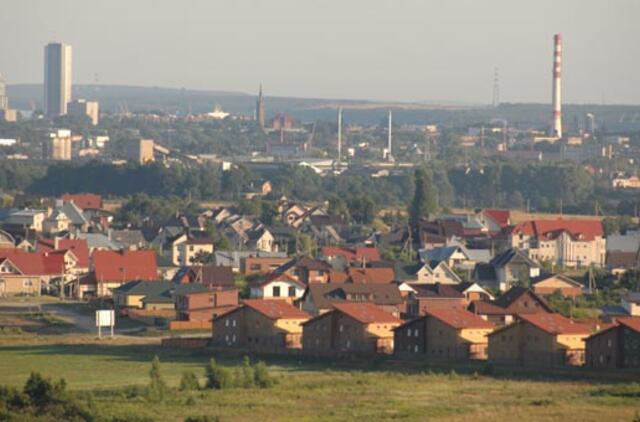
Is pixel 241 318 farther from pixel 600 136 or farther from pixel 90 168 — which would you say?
pixel 600 136

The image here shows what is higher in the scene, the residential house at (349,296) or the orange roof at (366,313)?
the orange roof at (366,313)

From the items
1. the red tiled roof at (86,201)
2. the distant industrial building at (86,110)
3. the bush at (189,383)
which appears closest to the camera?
the bush at (189,383)

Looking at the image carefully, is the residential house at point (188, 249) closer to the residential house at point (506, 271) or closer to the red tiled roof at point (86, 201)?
the residential house at point (506, 271)

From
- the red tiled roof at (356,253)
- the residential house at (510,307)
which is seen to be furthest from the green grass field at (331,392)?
the red tiled roof at (356,253)

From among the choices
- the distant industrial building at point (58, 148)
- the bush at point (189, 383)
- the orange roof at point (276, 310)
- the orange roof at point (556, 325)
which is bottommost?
the distant industrial building at point (58, 148)

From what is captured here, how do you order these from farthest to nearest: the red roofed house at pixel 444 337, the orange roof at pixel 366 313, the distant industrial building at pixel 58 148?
the distant industrial building at pixel 58 148 < the orange roof at pixel 366 313 < the red roofed house at pixel 444 337

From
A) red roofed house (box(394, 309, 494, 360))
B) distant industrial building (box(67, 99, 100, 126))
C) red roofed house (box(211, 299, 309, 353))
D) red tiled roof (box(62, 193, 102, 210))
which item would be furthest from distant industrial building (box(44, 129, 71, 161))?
red roofed house (box(394, 309, 494, 360))

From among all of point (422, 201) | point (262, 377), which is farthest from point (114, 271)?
point (422, 201)
